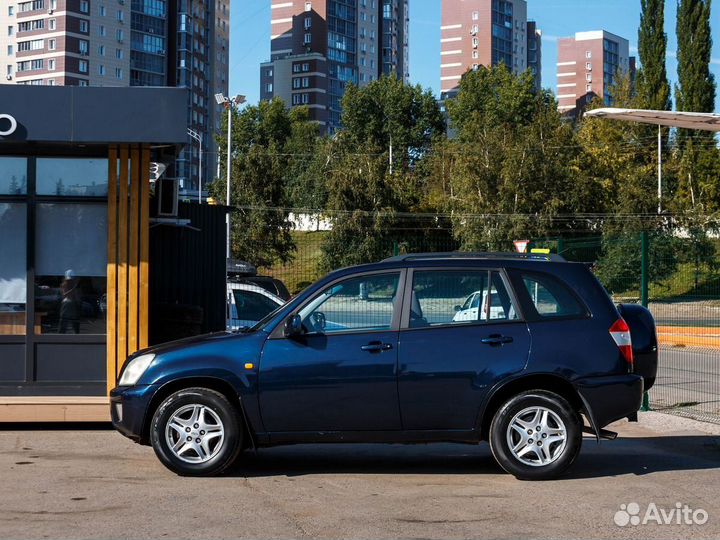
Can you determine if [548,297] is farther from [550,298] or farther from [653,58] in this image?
[653,58]

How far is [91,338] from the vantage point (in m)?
11.9

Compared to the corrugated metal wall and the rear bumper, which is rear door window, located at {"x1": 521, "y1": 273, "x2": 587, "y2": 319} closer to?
the rear bumper

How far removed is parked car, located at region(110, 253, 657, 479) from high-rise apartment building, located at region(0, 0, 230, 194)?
92865mm

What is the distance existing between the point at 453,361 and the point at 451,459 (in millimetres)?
1609

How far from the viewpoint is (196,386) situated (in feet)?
27.1

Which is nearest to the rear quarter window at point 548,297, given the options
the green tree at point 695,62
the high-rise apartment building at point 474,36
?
the green tree at point 695,62

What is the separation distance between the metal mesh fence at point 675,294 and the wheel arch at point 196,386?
6397 millimetres

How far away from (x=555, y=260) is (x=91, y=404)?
18.0 ft

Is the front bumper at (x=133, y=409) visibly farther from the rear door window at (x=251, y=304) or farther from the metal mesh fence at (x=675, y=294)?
the rear door window at (x=251, y=304)

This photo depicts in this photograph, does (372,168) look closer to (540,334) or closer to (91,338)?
(91,338)

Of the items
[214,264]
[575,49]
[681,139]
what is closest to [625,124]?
[681,139]

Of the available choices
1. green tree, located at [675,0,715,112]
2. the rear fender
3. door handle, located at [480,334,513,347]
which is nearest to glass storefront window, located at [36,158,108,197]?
door handle, located at [480,334,513,347]

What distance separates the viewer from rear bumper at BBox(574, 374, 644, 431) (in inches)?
319

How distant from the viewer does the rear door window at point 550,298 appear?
8.29m
